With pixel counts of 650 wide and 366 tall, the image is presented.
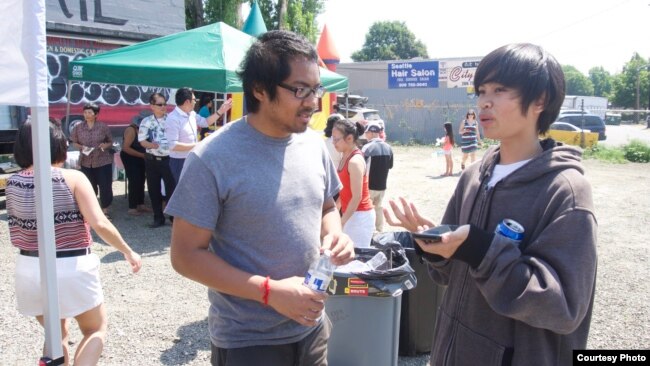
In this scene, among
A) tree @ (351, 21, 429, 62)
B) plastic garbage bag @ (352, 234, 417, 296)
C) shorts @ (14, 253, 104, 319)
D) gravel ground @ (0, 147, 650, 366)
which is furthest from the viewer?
tree @ (351, 21, 429, 62)

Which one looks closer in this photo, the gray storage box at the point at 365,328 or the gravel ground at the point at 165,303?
the gray storage box at the point at 365,328

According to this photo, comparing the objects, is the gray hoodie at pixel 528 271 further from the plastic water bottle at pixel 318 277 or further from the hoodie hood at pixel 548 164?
the plastic water bottle at pixel 318 277

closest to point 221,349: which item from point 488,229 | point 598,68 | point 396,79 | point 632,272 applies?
point 488,229

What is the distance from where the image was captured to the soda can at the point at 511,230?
160cm

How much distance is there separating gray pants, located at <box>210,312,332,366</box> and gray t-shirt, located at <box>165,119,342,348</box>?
0.10ft

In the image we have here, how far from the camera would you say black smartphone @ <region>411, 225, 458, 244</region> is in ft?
5.32

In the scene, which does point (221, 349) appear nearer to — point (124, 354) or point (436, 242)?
point (436, 242)

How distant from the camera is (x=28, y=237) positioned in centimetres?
288

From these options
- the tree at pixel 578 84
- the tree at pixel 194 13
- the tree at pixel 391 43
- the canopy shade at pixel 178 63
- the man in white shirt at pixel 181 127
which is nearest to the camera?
the man in white shirt at pixel 181 127

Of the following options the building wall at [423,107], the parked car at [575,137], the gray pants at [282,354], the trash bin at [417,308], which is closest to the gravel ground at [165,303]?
the trash bin at [417,308]

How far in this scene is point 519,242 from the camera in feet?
5.30

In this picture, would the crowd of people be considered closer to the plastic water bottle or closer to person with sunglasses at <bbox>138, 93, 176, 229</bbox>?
the plastic water bottle

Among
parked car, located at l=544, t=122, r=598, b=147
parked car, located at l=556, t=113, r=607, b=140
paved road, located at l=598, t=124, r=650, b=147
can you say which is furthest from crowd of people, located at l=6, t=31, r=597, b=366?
parked car, located at l=556, t=113, r=607, b=140

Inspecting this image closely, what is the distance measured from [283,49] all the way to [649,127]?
166 feet
